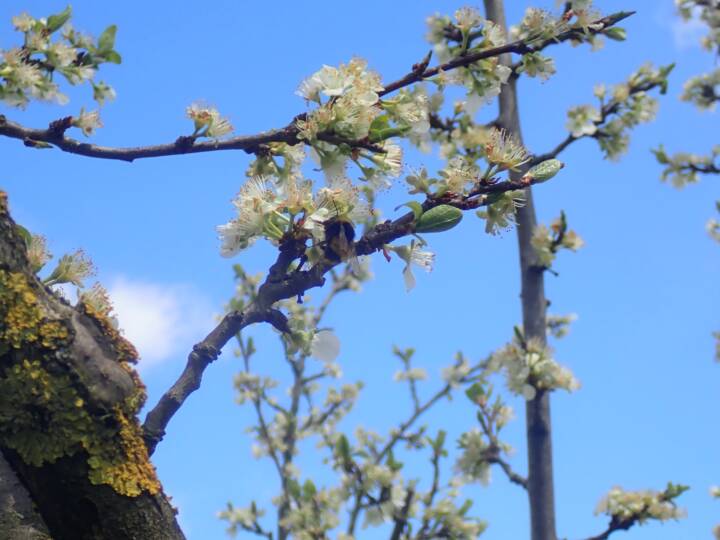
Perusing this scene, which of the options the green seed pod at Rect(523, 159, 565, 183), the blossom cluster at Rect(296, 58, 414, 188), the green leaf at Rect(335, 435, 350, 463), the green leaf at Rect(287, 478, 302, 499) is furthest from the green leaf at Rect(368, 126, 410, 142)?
the green leaf at Rect(287, 478, 302, 499)

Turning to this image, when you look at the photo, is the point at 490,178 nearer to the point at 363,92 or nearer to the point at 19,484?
the point at 363,92

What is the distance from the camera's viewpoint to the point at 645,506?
452cm

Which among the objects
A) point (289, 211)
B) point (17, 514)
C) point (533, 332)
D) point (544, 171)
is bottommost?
point (17, 514)

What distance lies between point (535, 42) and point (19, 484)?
202 cm

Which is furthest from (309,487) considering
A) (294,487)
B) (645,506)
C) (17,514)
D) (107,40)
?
(17,514)

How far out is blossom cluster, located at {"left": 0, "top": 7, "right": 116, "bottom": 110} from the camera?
2838 millimetres

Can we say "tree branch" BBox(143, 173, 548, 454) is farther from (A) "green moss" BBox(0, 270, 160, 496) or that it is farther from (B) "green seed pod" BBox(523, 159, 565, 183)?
(A) "green moss" BBox(0, 270, 160, 496)

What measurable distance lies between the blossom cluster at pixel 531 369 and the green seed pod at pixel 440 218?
8.39 ft

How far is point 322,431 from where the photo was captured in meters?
9.04

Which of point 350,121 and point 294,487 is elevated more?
point 294,487

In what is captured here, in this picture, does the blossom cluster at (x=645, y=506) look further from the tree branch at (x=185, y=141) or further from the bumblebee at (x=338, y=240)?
the bumblebee at (x=338, y=240)

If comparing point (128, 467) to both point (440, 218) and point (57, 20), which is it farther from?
point (57, 20)

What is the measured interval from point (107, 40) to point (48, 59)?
0.23 m

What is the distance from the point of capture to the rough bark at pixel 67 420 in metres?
1.36
